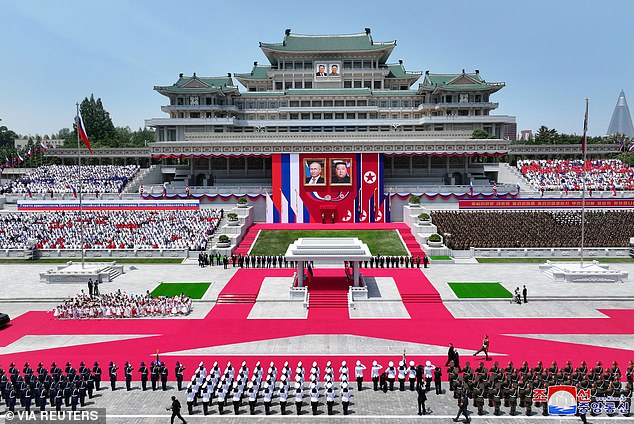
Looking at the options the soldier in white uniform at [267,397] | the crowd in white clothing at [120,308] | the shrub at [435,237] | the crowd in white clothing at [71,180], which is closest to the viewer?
the soldier in white uniform at [267,397]

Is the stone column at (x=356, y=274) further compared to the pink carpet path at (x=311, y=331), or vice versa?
the stone column at (x=356, y=274)

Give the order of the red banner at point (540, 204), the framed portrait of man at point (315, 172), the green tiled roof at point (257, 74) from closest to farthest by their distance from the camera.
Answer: the red banner at point (540, 204), the framed portrait of man at point (315, 172), the green tiled roof at point (257, 74)

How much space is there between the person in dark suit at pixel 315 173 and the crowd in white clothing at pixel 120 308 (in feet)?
90.1

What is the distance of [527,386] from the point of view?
1683 cm

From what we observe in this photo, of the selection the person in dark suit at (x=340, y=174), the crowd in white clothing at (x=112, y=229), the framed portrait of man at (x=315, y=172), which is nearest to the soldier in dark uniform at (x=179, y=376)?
the crowd in white clothing at (x=112, y=229)

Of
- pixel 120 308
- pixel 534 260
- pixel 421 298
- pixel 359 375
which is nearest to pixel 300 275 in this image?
pixel 421 298

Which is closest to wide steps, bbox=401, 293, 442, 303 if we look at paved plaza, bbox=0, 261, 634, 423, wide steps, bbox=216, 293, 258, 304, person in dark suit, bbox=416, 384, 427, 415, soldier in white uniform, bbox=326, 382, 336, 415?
paved plaza, bbox=0, 261, 634, 423

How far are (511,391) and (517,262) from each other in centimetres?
2458

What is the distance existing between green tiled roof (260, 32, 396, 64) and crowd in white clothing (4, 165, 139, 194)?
2429 cm

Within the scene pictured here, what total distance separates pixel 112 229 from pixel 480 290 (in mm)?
30787

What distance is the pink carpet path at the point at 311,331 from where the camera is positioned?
2131 centimetres

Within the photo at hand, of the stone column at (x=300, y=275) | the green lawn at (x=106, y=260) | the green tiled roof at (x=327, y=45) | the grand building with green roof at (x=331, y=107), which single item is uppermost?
the green tiled roof at (x=327, y=45)

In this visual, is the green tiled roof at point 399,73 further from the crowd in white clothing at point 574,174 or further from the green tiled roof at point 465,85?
the crowd in white clothing at point 574,174

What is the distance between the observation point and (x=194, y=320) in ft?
87.4
